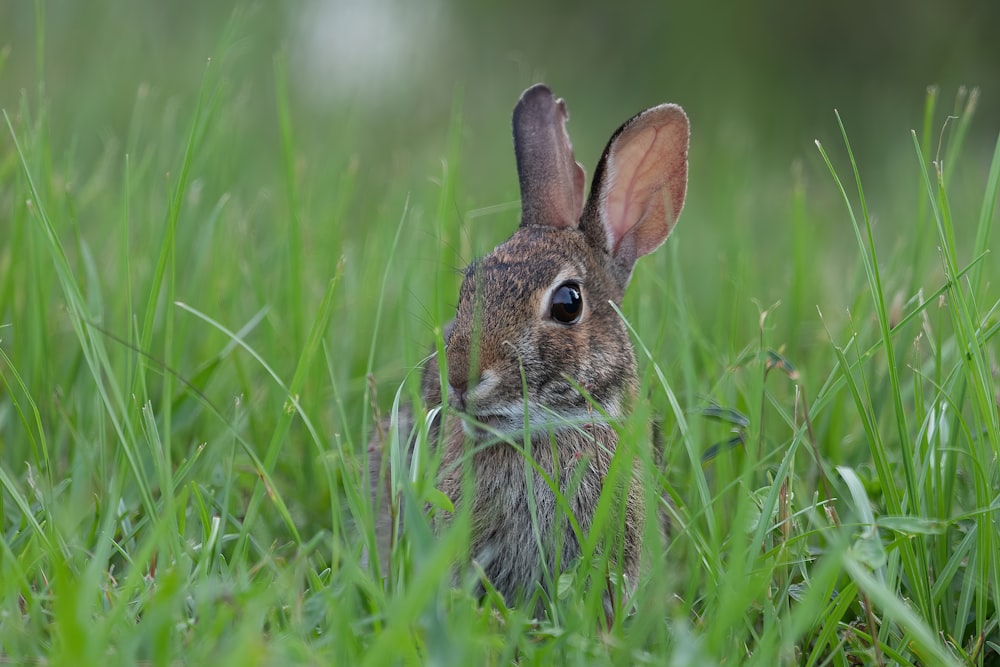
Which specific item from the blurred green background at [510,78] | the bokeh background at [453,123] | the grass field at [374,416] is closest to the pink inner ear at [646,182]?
the grass field at [374,416]

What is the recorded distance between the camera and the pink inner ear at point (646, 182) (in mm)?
3756

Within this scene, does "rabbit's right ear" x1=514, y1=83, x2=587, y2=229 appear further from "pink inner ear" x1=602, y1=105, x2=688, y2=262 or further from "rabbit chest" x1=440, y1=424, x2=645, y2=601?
"rabbit chest" x1=440, y1=424, x2=645, y2=601

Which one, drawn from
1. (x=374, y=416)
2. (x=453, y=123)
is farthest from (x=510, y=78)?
(x=374, y=416)

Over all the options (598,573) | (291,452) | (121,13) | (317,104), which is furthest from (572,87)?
(598,573)

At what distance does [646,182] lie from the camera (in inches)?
155

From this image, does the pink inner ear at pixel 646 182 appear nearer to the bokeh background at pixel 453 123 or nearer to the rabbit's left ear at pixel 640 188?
the rabbit's left ear at pixel 640 188

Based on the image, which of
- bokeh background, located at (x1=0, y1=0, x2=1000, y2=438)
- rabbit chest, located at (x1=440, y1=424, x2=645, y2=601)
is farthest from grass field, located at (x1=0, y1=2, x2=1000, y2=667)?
rabbit chest, located at (x1=440, y1=424, x2=645, y2=601)

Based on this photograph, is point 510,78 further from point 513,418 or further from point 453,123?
point 513,418

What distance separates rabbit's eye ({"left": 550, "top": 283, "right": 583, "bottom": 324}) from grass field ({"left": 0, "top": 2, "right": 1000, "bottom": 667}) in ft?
0.75

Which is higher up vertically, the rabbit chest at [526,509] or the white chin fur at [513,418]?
the white chin fur at [513,418]

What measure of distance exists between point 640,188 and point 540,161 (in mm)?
386

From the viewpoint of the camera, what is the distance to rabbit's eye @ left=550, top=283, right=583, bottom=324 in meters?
Answer: 3.43

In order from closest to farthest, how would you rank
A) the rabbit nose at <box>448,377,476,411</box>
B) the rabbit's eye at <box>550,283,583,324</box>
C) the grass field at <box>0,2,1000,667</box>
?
1. the grass field at <box>0,2,1000,667</box>
2. the rabbit nose at <box>448,377,476,411</box>
3. the rabbit's eye at <box>550,283,583,324</box>

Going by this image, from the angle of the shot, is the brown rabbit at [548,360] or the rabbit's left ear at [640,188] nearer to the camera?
the brown rabbit at [548,360]
